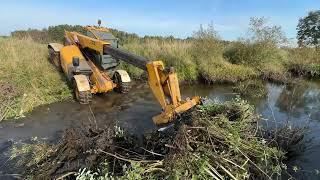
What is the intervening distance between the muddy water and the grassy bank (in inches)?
17.5

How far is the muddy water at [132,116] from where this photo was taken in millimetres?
7905

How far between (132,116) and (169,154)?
5.33 meters

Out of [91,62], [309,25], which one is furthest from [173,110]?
[309,25]

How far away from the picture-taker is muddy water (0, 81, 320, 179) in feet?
25.9

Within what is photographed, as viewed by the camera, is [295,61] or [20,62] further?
[295,61]

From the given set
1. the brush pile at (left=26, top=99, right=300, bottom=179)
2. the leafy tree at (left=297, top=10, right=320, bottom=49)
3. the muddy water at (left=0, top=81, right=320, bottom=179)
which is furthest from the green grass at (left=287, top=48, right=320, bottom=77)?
the brush pile at (left=26, top=99, right=300, bottom=179)

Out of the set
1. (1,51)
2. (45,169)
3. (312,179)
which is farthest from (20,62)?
(312,179)

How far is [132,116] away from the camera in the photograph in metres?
10.2

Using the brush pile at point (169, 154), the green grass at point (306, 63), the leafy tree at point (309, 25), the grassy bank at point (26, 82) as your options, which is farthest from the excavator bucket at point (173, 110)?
the leafy tree at point (309, 25)

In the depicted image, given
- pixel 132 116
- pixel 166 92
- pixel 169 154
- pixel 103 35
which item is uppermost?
pixel 103 35

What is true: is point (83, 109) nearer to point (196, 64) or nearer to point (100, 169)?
point (100, 169)

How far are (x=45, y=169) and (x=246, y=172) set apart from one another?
299 centimetres

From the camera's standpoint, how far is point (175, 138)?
5.07 meters

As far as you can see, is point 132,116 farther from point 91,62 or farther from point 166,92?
point 91,62
